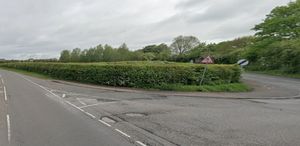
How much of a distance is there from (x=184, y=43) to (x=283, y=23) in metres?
60.9

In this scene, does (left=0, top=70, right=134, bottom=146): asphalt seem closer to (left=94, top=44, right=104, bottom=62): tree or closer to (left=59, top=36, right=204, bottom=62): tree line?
(left=59, top=36, right=204, bottom=62): tree line

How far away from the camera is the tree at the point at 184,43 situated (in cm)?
9831

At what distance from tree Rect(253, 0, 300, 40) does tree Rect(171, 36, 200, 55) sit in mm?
56932

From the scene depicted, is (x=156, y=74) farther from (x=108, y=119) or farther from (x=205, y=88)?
(x=108, y=119)

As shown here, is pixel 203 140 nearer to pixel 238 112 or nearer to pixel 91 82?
pixel 238 112

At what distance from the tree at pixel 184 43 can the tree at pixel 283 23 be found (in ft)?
187

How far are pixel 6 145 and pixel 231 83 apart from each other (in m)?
18.9

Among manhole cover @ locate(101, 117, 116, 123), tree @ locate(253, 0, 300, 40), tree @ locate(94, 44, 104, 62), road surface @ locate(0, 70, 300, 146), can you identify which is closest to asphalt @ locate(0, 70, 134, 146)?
road surface @ locate(0, 70, 300, 146)

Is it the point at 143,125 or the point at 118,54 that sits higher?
the point at 118,54

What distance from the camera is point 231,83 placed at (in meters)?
22.7

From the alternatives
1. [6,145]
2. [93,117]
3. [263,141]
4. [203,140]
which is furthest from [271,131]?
[6,145]

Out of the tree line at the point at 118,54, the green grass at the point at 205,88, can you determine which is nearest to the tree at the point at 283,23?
the green grass at the point at 205,88

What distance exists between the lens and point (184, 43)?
324 feet

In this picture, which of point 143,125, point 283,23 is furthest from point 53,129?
point 283,23
